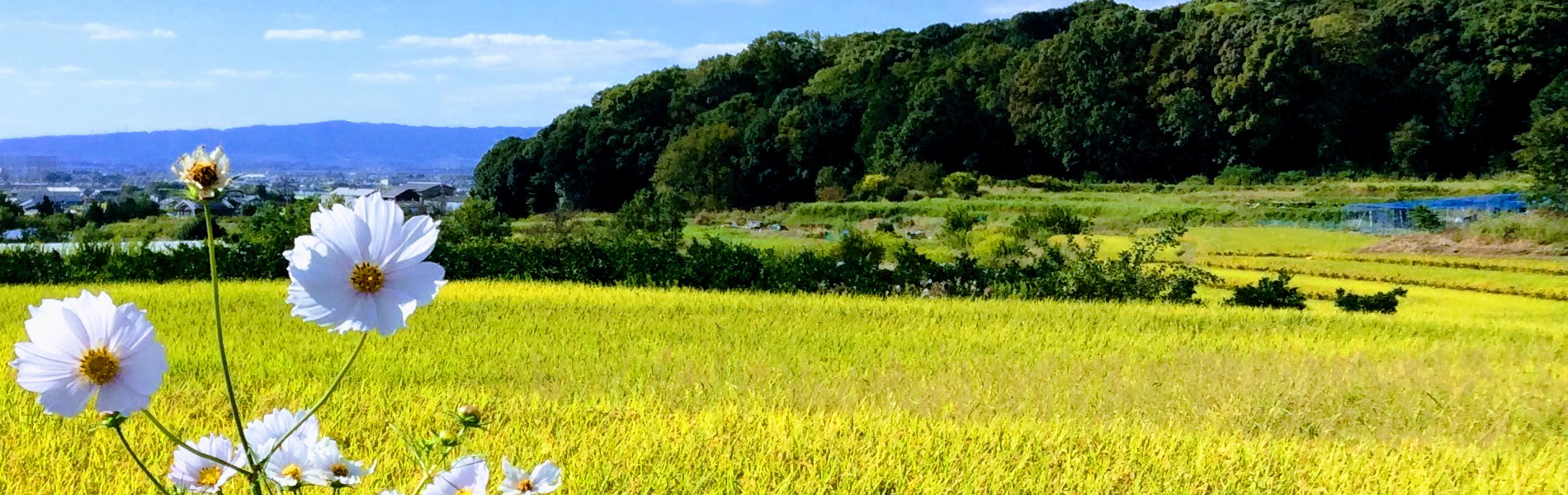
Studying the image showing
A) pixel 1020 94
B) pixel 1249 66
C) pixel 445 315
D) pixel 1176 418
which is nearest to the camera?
pixel 1176 418

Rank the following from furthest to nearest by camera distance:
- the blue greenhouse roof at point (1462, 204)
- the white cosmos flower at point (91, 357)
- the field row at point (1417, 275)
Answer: the blue greenhouse roof at point (1462, 204) < the field row at point (1417, 275) < the white cosmos flower at point (91, 357)

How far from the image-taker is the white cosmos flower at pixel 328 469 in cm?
116

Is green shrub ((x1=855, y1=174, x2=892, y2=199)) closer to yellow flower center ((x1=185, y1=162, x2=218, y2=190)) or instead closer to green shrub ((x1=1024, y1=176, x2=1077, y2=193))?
green shrub ((x1=1024, y1=176, x2=1077, y2=193))

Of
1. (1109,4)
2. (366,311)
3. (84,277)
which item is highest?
(1109,4)

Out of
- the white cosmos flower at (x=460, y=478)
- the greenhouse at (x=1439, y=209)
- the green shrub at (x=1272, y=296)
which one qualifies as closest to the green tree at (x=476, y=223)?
the green shrub at (x=1272, y=296)

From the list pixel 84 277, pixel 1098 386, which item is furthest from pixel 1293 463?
pixel 84 277

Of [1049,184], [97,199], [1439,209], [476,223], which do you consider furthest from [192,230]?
[1049,184]

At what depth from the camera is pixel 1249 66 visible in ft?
95.6

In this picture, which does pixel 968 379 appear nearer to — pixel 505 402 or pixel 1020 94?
pixel 505 402

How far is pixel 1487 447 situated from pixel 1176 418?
1.00 metres

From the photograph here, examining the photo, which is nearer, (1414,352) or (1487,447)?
(1487,447)

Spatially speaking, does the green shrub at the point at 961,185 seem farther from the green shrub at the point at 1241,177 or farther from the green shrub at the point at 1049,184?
the green shrub at the point at 1241,177

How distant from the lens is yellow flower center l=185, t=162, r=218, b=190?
0.90m

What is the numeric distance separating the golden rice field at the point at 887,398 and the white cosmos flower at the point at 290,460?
1.46 m
